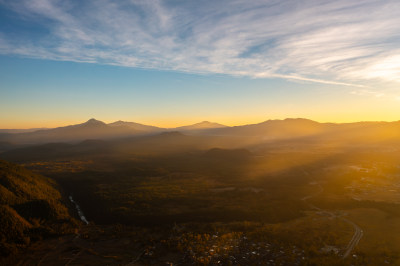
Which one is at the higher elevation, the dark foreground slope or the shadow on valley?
the dark foreground slope

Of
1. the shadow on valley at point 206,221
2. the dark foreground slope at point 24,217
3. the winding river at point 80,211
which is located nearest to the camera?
the shadow on valley at point 206,221

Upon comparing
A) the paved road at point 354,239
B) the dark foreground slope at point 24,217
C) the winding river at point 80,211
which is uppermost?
the dark foreground slope at point 24,217

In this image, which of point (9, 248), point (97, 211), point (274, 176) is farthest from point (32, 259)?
point (274, 176)

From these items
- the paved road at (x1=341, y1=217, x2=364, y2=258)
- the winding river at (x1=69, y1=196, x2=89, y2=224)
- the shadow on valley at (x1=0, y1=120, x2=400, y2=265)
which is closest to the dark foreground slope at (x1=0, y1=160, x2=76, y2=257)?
the shadow on valley at (x1=0, y1=120, x2=400, y2=265)

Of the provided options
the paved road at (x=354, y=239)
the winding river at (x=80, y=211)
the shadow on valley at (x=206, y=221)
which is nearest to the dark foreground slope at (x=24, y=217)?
the shadow on valley at (x=206, y=221)

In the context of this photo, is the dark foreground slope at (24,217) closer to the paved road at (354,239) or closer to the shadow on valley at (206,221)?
the shadow on valley at (206,221)

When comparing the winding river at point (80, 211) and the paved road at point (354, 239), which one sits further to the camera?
the winding river at point (80, 211)

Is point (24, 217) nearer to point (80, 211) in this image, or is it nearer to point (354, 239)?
point (80, 211)

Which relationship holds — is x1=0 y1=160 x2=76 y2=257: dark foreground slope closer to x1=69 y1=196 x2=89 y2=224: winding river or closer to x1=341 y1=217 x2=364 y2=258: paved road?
x1=69 y1=196 x2=89 y2=224: winding river
